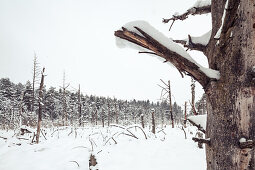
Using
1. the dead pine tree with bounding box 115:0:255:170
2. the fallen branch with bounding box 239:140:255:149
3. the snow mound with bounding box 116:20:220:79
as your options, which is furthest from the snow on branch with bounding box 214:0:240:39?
the fallen branch with bounding box 239:140:255:149

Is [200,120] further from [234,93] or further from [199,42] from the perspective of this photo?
[199,42]

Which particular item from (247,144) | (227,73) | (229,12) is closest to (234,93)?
(227,73)

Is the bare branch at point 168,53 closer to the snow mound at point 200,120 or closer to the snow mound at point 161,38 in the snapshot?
the snow mound at point 161,38

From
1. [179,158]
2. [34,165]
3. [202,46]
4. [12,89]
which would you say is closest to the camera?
[202,46]

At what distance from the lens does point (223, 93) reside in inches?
31.0

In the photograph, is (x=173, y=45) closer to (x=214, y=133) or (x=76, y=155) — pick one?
(x=214, y=133)

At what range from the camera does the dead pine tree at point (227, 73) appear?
708mm

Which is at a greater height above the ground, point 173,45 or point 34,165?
point 173,45

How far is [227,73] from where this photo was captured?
78cm

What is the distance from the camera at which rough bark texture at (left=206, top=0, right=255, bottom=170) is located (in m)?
0.71

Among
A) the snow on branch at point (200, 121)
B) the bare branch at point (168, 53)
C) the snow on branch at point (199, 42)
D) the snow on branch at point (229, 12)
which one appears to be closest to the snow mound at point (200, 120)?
the snow on branch at point (200, 121)

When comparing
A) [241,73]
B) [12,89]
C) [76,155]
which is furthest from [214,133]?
[12,89]

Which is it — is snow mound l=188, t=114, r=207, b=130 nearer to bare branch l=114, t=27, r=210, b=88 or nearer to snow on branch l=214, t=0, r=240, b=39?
bare branch l=114, t=27, r=210, b=88

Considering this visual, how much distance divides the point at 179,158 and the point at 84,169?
86.9 inches
